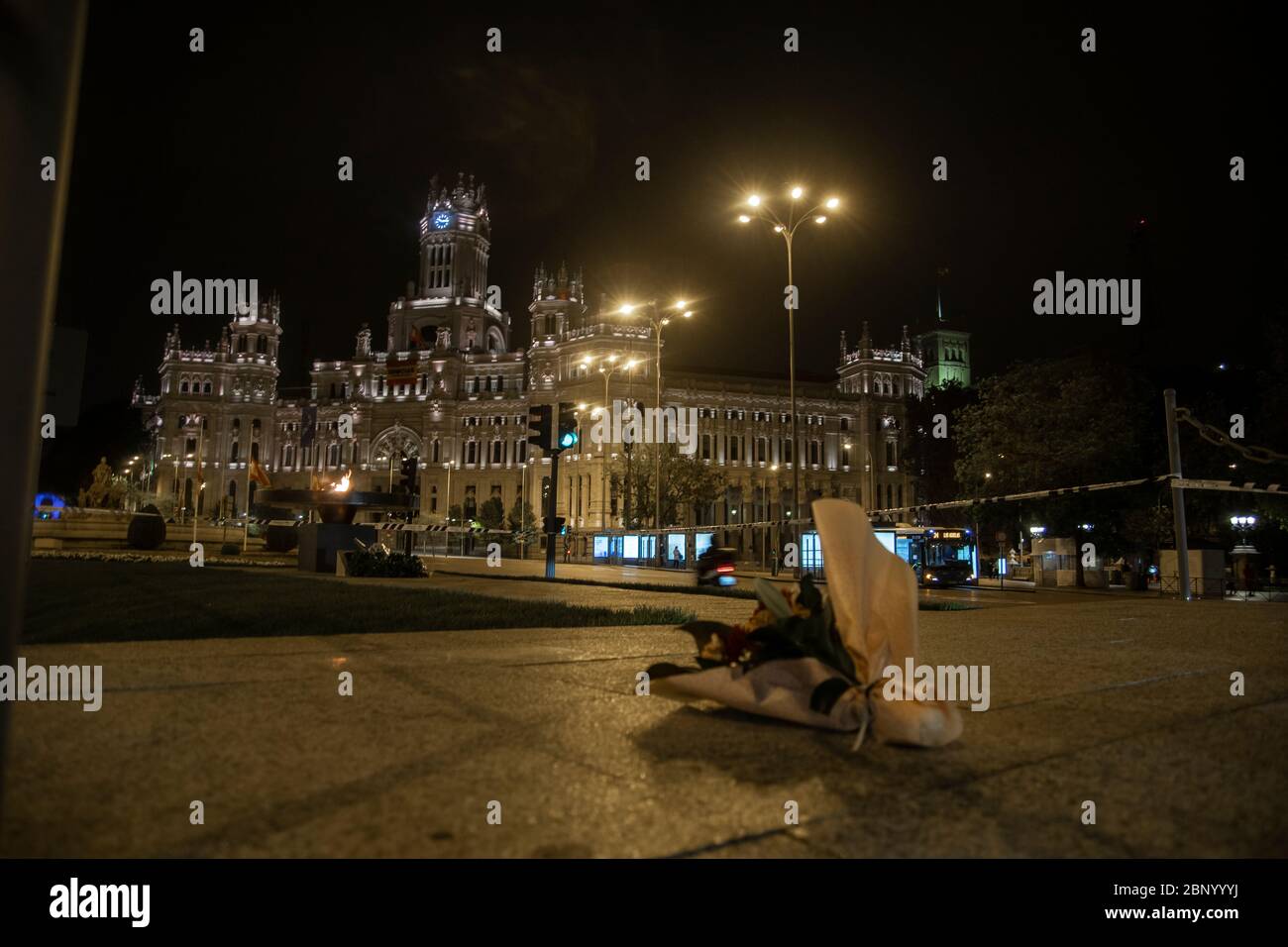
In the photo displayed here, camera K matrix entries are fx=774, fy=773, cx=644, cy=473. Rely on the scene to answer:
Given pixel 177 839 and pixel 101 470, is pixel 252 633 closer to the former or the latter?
pixel 177 839

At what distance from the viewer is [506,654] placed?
4875 millimetres

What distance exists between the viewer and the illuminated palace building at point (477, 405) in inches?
3132

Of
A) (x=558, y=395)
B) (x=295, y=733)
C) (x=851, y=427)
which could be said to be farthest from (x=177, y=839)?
(x=851, y=427)

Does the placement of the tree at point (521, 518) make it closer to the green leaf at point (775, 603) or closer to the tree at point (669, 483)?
the tree at point (669, 483)

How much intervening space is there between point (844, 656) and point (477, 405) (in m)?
92.0

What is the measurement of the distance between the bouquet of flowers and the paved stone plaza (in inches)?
3.9

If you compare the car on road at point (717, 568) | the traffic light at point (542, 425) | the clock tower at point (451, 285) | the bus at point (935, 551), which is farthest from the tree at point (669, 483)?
the clock tower at point (451, 285)

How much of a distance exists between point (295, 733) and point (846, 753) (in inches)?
72.9

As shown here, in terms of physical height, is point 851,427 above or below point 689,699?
above

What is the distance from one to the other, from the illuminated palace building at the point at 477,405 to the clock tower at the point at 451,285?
7.3 inches

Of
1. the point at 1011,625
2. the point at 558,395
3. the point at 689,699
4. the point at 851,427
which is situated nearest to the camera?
the point at 689,699

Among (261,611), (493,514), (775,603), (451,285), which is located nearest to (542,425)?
(261,611)
